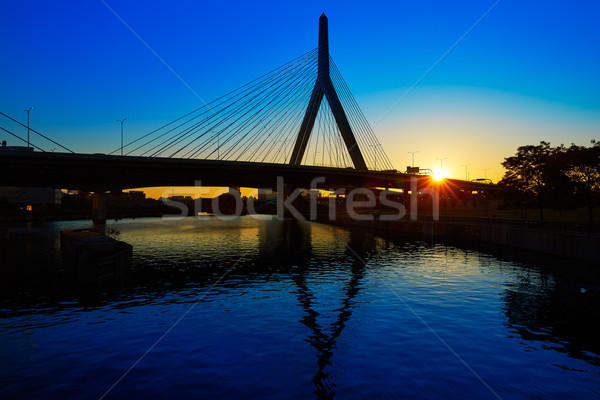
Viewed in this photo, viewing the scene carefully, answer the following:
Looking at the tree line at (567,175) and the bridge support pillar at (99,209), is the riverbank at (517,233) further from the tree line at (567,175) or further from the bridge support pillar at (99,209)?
the bridge support pillar at (99,209)

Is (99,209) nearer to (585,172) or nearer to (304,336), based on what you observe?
(585,172)

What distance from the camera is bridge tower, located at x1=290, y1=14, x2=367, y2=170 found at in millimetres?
77556

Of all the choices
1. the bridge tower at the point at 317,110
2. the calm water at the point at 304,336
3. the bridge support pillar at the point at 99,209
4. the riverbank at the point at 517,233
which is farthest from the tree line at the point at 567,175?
the bridge support pillar at the point at 99,209

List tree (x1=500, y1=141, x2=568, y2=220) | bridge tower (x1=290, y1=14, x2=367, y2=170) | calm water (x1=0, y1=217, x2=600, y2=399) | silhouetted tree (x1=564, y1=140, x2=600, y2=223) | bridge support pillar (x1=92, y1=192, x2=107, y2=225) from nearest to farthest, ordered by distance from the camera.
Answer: calm water (x1=0, y1=217, x2=600, y2=399) < silhouetted tree (x1=564, y1=140, x2=600, y2=223) < tree (x1=500, y1=141, x2=568, y2=220) < bridge tower (x1=290, y1=14, x2=367, y2=170) < bridge support pillar (x1=92, y1=192, x2=107, y2=225)

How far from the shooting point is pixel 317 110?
3182 inches

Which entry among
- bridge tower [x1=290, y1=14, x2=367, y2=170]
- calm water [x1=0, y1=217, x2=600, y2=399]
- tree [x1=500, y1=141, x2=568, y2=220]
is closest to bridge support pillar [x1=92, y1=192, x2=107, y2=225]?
bridge tower [x1=290, y1=14, x2=367, y2=170]

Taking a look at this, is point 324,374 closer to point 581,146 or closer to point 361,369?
point 361,369

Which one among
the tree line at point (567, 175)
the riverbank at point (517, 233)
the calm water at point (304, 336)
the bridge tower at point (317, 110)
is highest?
the bridge tower at point (317, 110)

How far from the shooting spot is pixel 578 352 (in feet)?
56.8

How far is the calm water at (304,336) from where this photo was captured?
1410cm

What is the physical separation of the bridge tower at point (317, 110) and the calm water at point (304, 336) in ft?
143

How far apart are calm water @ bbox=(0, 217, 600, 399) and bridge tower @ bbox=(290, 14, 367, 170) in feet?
143

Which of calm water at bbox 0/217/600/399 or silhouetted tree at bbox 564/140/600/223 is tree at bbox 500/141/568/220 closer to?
silhouetted tree at bbox 564/140/600/223

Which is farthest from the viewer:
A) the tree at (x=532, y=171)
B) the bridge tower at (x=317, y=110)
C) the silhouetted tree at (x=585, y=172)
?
the bridge tower at (x=317, y=110)
